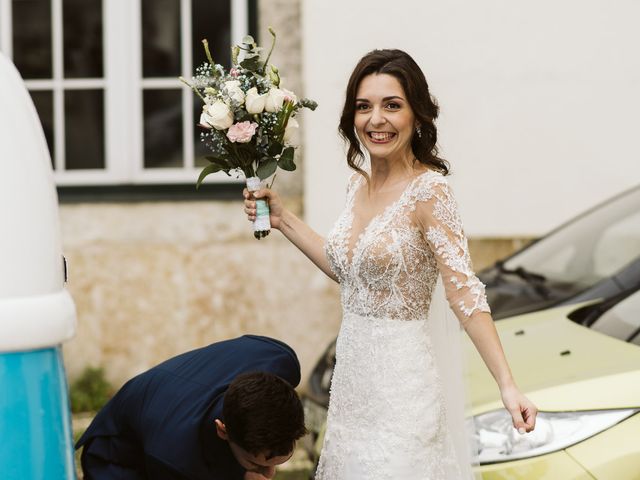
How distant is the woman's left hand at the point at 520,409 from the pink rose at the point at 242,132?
1.07m

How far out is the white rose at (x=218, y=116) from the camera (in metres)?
3.71

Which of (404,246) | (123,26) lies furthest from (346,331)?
(123,26)

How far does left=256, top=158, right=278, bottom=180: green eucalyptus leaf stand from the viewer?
151 inches

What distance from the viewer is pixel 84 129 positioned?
809 cm

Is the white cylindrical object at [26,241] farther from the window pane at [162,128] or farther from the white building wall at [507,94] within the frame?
the window pane at [162,128]

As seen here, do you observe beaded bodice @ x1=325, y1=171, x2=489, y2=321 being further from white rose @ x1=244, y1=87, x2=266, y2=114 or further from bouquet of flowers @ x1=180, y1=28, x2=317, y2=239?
white rose @ x1=244, y1=87, x2=266, y2=114

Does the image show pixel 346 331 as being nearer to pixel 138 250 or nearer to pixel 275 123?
pixel 275 123

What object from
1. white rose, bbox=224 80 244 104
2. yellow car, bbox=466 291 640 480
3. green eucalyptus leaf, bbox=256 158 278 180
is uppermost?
white rose, bbox=224 80 244 104

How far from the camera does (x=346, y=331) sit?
373cm

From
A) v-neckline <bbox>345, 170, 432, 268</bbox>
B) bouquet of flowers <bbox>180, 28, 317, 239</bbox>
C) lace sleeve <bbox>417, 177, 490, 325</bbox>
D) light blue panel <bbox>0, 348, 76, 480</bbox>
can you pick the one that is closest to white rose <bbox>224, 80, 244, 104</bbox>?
bouquet of flowers <bbox>180, 28, 317, 239</bbox>

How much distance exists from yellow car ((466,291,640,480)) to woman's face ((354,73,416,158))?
0.98 metres

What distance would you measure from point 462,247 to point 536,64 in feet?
14.7

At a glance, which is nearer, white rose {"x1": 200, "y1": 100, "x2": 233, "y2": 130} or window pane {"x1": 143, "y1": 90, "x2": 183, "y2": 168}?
white rose {"x1": 200, "y1": 100, "x2": 233, "y2": 130}

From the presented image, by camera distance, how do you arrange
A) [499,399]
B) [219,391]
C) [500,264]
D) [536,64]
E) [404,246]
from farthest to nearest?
[536,64], [500,264], [499,399], [404,246], [219,391]
